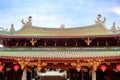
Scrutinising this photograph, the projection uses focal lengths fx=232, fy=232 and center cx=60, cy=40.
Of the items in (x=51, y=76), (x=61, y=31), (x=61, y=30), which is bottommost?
(x=51, y=76)

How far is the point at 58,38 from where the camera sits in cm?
2080

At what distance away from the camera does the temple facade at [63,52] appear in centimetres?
1731

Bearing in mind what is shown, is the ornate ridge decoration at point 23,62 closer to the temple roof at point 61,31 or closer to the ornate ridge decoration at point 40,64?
the ornate ridge decoration at point 40,64

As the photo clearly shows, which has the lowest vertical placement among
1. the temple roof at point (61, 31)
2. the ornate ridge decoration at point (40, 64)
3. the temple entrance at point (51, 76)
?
the temple entrance at point (51, 76)

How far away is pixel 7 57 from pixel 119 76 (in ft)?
30.0

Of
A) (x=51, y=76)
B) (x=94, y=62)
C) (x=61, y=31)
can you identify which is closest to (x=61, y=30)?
(x=61, y=31)

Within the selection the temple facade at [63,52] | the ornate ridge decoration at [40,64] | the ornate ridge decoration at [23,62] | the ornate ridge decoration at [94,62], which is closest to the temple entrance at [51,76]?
the temple facade at [63,52]

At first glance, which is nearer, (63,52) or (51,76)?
(63,52)

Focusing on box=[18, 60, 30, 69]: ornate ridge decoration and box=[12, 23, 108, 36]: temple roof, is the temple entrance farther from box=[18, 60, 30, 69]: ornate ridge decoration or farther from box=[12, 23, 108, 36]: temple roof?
box=[18, 60, 30, 69]: ornate ridge decoration

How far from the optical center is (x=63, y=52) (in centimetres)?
1955

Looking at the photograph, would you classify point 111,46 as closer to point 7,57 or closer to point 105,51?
point 105,51

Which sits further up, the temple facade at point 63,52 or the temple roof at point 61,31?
the temple roof at point 61,31

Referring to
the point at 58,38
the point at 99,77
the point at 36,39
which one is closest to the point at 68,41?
the point at 58,38

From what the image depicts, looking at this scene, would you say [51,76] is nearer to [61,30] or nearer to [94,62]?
[61,30]
